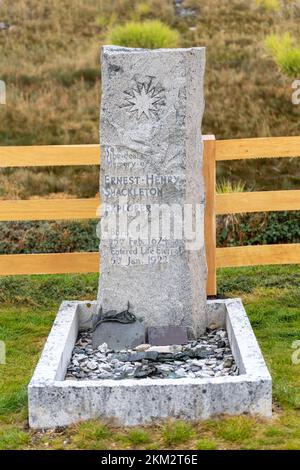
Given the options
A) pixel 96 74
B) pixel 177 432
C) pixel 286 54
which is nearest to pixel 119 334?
pixel 177 432

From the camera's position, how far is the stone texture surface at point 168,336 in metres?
7.21

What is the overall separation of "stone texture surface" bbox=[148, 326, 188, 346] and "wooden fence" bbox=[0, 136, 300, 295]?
1.22 meters

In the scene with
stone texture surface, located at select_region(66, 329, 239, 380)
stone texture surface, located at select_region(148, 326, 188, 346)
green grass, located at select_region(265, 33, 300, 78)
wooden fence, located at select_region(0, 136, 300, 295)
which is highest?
green grass, located at select_region(265, 33, 300, 78)

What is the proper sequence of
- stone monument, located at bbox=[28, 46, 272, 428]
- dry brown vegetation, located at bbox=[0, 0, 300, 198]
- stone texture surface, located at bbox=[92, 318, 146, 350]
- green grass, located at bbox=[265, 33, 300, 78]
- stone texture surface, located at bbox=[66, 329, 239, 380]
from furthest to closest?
green grass, located at bbox=[265, 33, 300, 78] → dry brown vegetation, located at bbox=[0, 0, 300, 198] → stone texture surface, located at bbox=[92, 318, 146, 350] → stone monument, located at bbox=[28, 46, 272, 428] → stone texture surface, located at bbox=[66, 329, 239, 380]

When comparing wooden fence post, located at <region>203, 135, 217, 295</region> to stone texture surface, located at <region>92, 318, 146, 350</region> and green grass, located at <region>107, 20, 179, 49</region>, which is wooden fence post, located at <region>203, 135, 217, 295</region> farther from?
green grass, located at <region>107, 20, 179, 49</region>

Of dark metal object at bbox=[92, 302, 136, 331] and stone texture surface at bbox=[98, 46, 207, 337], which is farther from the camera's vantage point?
dark metal object at bbox=[92, 302, 136, 331]

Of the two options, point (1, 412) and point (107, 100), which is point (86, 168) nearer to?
point (107, 100)

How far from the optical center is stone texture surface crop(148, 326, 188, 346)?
23.7 feet

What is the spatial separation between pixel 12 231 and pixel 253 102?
6391 millimetres

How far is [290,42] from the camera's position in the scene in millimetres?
16172

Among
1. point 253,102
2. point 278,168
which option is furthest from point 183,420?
point 253,102

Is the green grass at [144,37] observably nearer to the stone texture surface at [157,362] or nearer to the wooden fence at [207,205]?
the wooden fence at [207,205]

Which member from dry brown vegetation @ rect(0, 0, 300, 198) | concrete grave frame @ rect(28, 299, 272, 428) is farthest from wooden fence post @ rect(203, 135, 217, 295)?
dry brown vegetation @ rect(0, 0, 300, 198)

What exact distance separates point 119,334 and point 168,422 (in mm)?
1458
